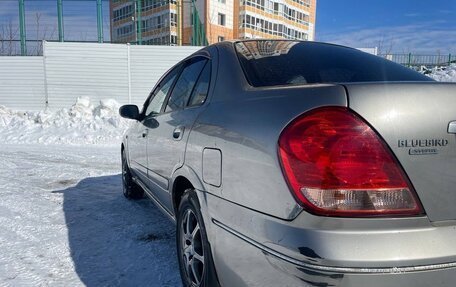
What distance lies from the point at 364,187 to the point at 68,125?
→ 1153cm

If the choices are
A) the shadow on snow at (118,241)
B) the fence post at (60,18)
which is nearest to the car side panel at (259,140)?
the shadow on snow at (118,241)

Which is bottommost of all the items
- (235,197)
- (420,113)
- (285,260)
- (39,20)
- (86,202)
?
(86,202)

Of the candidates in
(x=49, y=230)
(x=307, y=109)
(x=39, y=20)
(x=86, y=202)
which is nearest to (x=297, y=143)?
(x=307, y=109)

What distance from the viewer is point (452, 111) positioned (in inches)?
59.1

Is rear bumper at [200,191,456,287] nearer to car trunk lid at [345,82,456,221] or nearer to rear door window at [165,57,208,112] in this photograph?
car trunk lid at [345,82,456,221]

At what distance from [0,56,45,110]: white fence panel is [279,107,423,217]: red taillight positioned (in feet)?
48.6

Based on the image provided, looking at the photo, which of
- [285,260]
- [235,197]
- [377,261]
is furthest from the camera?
[235,197]

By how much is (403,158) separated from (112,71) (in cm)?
1435

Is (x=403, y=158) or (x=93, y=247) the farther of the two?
(x=93, y=247)

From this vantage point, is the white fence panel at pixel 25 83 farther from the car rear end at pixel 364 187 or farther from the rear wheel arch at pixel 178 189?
the car rear end at pixel 364 187

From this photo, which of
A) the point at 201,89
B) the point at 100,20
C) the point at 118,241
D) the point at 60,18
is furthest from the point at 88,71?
the point at 201,89

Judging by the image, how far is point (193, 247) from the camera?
252 centimetres

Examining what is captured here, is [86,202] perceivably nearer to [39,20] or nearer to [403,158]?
[403,158]

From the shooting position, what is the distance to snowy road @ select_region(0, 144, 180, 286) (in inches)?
120
